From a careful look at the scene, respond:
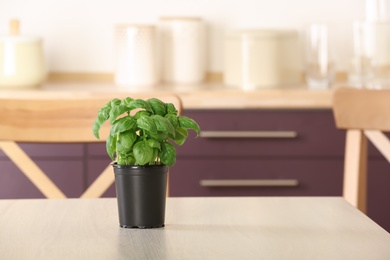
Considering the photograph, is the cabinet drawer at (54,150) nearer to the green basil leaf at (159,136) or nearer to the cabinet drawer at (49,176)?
the cabinet drawer at (49,176)

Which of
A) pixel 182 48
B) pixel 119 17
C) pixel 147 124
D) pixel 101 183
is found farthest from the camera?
pixel 119 17

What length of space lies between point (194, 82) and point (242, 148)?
0.44 m

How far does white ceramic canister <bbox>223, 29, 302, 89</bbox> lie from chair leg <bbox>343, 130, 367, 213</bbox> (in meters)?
1.21

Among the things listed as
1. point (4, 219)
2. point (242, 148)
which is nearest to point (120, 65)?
point (242, 148)

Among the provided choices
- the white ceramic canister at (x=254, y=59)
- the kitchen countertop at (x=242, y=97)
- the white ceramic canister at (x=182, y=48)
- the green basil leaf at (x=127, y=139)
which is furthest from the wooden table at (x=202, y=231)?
the white ceramic canister at (x=182, y=48)

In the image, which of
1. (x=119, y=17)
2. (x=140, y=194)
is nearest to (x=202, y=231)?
(x=140, y=194)

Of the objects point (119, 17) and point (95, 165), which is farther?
point (119, 17)

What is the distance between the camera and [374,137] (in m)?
1.99

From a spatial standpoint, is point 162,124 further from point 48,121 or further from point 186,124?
point 48,121

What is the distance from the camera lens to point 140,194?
1262mm

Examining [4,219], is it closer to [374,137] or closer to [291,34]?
[374,137]

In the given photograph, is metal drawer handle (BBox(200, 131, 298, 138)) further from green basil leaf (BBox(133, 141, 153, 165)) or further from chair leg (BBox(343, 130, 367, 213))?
green basil leaf (BBox(133, 141, 153, 165))

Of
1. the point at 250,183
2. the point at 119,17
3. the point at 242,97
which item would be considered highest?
the point at 119,17

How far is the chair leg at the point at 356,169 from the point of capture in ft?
6.24
